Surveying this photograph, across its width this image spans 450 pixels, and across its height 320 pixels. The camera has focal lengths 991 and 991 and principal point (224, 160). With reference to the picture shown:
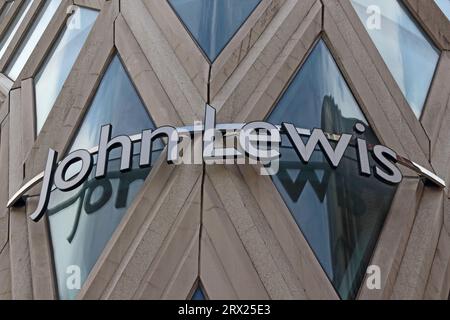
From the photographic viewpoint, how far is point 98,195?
19375 millimetres

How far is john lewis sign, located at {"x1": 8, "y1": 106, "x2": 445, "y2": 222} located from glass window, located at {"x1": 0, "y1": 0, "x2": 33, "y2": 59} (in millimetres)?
14042

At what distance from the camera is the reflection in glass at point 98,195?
747 inches

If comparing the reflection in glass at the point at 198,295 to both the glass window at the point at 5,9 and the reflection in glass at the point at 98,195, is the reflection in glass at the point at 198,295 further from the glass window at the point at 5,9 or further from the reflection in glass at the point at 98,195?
the glass window at the point at 5,9

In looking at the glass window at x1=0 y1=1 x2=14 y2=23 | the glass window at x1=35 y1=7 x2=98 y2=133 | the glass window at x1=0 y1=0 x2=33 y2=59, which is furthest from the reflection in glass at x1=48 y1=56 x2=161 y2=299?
the glass window at x1=0 y1=1 x2=14 y2=23

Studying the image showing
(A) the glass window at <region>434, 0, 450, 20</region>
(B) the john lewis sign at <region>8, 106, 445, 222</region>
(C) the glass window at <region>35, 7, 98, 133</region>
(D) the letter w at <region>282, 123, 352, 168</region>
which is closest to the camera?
(B) the john lewis sign at <region>8, 106, 445, 222</region>

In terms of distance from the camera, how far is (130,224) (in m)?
18.5

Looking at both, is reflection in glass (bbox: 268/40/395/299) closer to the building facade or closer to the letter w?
the building facade

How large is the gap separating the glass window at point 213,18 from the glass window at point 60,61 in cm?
283

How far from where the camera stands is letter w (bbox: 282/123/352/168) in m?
18.6

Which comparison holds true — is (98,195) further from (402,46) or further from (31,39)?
(31,39)

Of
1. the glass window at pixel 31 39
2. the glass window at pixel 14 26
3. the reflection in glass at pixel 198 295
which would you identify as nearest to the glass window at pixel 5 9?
the glass window at pixel 14 26

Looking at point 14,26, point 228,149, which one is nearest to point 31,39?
point 14,26

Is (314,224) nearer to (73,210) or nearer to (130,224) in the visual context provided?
(130,224)
